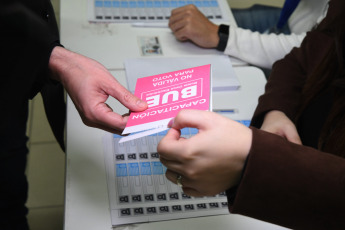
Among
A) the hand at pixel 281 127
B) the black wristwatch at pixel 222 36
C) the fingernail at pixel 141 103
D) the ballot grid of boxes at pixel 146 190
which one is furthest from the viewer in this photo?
the black wristwatch at pixel 222 36

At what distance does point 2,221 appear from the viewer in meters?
1.07

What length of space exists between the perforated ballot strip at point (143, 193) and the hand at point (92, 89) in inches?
4.9

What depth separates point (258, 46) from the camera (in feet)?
4.11

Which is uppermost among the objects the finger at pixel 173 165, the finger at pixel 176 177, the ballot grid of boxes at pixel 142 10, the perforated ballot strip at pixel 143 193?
the ballot grid of boxes at pixel 142 10

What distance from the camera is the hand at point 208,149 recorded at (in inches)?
23.4

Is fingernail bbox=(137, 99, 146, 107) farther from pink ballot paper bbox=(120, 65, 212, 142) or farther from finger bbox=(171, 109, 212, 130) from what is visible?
finger bbox=(171, 109, 212, 130)

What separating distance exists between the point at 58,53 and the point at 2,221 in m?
0.57

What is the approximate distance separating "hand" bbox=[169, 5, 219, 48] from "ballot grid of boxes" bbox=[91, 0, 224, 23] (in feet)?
0.29

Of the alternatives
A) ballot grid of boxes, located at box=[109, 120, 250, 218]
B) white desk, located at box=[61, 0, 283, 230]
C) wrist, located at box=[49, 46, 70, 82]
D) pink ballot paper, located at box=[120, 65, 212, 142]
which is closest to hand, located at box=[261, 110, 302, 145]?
white desk, located at box=[61, 0, 283, 230]

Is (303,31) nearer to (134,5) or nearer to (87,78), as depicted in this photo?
(134,5)

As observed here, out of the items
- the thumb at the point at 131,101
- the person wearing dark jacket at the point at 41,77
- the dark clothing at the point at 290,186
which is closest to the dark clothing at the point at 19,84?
the person wearing dark jacket at the point at 41,77

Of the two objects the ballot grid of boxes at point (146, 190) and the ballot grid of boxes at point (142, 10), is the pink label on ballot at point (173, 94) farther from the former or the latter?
the ballot grid of boxes at point (142, 10)

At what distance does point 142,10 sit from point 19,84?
2.20 feet

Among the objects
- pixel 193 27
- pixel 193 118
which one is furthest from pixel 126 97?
pixel 193 27
